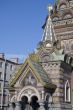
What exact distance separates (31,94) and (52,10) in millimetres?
13037

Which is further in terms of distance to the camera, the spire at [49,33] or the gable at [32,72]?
the spire at [49,33]

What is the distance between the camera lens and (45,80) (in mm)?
25844

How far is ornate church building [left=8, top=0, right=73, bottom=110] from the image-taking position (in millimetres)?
25734

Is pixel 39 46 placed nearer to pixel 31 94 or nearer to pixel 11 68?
pixel 31 94

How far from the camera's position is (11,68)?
176 feet

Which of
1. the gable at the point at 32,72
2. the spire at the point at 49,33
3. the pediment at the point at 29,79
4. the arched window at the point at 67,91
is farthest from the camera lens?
the spire at the point at 49,33

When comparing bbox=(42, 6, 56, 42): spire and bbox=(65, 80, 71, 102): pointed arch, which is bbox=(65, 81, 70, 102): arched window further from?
bbox=(42, 6, 56, 42): spire

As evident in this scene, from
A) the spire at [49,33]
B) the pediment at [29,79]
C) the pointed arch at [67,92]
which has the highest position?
the spire at [49,33]

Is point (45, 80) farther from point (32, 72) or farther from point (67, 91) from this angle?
point (67, 91)

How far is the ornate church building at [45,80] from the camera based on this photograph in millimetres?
25734

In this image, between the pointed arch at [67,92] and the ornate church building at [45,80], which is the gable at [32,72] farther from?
the pointed arch at [67,92]

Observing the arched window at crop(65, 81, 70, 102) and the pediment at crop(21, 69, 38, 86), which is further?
the arched window at crop(65, 81, 70, 102)

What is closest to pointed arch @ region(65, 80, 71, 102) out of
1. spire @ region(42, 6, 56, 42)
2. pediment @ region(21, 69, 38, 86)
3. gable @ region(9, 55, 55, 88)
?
gable @ region(9, 55, 55, 88)

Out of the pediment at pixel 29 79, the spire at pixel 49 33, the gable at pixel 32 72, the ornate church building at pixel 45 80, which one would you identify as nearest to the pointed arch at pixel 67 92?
the ornate church building at pixel 45 80
